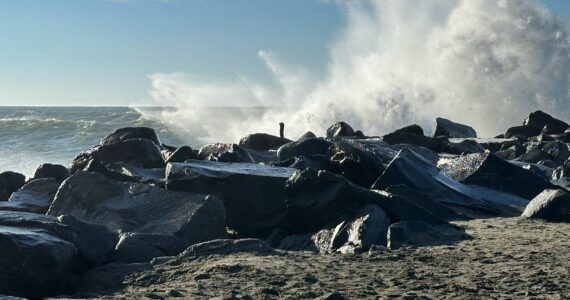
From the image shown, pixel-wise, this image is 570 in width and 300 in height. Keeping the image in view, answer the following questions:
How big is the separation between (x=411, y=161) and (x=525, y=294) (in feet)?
10.5

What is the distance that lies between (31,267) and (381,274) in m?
1.79

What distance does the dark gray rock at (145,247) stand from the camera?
4375 millimetres

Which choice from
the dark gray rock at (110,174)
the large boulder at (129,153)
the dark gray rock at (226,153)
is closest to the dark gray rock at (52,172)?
the large boulder at (129,153)

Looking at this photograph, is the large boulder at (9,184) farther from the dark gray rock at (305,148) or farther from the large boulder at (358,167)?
the large boulder at (358,167)

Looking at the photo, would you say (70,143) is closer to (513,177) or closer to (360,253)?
(513,177)

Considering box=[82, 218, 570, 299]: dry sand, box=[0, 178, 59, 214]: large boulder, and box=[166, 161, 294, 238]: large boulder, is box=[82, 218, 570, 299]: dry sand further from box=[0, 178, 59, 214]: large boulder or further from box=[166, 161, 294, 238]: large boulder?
box=[0, 178, 59, 214]: large boulder

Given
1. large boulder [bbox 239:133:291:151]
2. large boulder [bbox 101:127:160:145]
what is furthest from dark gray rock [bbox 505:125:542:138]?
large boulder [bbox 101:127:160:145]

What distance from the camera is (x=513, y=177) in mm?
6941

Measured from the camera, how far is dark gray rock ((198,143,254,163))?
25.6 feet

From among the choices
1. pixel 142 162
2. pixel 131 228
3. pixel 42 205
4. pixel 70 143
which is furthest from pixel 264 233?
pixel 70 143

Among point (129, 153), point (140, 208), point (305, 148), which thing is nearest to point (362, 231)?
point (140, 208)

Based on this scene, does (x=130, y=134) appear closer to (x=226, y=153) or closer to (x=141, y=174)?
(x=226, y=153)

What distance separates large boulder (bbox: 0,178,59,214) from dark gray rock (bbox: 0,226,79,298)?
7.73 ft

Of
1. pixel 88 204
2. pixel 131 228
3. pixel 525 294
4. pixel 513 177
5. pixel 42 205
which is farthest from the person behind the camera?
pixel 513 177
